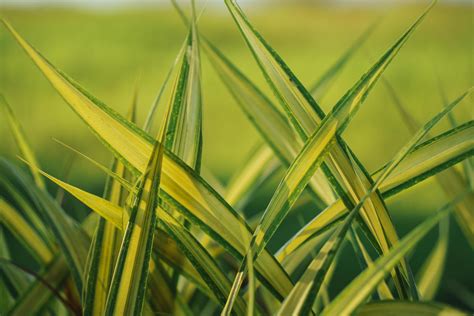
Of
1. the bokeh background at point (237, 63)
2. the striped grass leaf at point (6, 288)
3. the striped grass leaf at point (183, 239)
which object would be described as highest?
the bokeh background at point (237, 63)

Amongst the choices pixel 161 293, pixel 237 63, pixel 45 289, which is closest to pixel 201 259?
pixel 161 293

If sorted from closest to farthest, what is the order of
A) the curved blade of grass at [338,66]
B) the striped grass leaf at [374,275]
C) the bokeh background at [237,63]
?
the striped grass leaf at [374,275] → the curved blade of grass at [338,66] → the bokeh background at [237,63]

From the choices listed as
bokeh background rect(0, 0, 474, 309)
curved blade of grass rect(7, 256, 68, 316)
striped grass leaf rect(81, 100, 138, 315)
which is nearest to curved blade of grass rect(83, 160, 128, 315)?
striped grass leaf rect(81, 100, 138, 315)

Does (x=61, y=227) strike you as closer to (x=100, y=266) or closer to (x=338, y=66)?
(x=100, y=266)

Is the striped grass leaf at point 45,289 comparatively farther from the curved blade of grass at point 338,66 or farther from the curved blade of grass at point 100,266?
the curved blade of grass at point 338,66

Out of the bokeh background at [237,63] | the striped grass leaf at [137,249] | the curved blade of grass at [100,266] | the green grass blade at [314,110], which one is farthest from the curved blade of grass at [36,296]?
the bokeh background at [237,63]

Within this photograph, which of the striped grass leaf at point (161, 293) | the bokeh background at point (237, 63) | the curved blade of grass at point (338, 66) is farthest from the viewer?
the bokeh background at point (237, 63)
